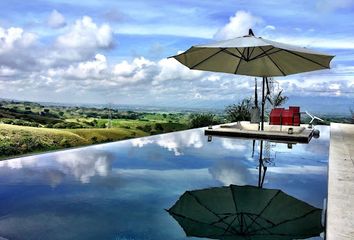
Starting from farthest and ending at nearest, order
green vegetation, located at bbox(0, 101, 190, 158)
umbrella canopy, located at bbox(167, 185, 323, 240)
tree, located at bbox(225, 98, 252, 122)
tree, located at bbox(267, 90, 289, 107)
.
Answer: tree, located at bbox(267, 90, 289, 107), tree, located at bbox(225, 98, 252, 122), green vegetation, located at bbox(0, 101, 190, 158), umbrella canopy, located at bbox(167, 185, 323, 240)

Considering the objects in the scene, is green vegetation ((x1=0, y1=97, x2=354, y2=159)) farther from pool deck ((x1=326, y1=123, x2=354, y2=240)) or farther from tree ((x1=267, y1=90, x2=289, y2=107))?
pool deck ((x1=326, y1=123, x2=354, y2=240))

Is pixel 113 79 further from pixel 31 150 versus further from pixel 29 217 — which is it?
pixel 29 217

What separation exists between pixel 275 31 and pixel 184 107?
5.47 m

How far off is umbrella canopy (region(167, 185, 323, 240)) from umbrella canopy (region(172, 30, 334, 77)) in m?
4.05

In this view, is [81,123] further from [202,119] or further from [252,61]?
[252,61]

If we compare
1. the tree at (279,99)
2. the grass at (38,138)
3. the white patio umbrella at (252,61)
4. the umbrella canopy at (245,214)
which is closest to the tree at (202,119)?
the tree at (279,99)

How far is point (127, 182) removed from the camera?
182 inches

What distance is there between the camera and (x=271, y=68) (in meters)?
9.02

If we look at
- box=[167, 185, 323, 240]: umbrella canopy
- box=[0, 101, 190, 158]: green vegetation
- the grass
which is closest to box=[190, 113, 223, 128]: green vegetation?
box=[0, 101, 190, 158]: green vegetation

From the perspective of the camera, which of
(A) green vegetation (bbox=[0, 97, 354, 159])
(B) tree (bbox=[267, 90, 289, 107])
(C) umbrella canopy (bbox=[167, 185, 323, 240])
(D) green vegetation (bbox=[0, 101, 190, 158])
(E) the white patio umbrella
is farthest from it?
(B) tree (bbox=[267, 90, 289, 107])

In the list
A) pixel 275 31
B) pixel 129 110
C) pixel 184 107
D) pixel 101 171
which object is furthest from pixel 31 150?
pixel 275 31

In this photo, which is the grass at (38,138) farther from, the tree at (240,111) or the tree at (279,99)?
the tree at (279,99)

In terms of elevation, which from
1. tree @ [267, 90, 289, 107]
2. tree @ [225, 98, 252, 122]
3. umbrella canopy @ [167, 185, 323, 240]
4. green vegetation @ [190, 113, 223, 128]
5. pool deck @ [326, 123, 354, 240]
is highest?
tree @ [267, 90, 289, 107]

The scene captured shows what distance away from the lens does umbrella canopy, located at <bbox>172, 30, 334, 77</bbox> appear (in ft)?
26.5
